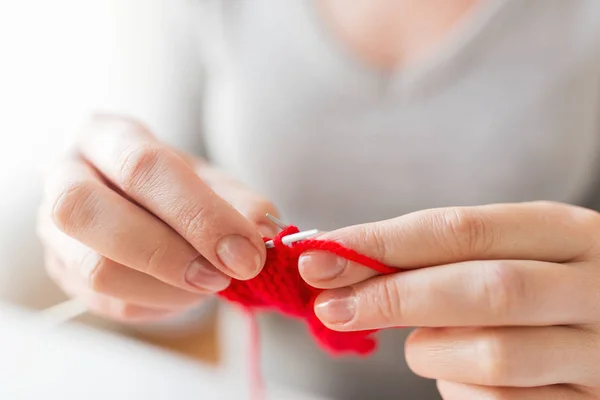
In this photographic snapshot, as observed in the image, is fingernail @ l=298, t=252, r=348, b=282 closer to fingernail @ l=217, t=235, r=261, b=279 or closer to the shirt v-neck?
fingernail @ l=217, t=235, r=261, b=279

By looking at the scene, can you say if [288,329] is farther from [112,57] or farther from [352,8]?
[112,57]

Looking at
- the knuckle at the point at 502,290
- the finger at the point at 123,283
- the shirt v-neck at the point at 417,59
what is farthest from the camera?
the shirt v-neck at the point at 417,59

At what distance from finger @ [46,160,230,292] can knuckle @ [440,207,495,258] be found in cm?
21

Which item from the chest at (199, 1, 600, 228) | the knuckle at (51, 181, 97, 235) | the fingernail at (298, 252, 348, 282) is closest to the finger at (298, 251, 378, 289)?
the fingernail at (298, 252, 348, 282)

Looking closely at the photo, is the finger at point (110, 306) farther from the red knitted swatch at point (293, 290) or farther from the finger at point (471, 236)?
the finger at point (471, 236)

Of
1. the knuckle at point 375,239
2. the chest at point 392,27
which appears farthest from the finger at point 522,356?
the chest at point 392,27

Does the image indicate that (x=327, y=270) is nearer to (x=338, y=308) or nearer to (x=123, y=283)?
(x=338, y=308)

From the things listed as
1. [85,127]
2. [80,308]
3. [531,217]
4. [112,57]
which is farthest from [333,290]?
[112,57]

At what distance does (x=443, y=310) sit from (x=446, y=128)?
371 millimetres

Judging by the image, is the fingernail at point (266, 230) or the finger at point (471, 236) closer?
the finger at point (471, 236)

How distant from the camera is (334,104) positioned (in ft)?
2.60

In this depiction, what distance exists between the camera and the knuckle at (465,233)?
1.57 ft

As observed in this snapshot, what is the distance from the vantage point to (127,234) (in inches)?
19.6

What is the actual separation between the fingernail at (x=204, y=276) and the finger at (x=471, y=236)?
12 centimetres
